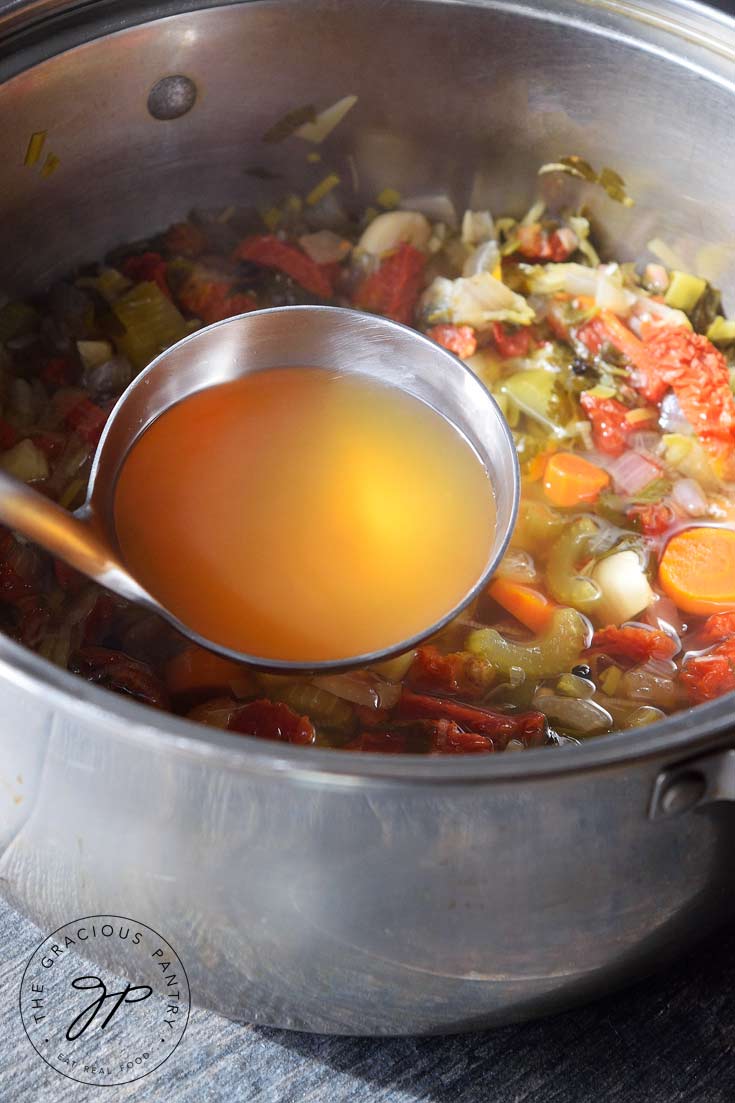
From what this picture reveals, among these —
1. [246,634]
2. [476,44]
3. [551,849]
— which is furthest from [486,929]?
[476,44]

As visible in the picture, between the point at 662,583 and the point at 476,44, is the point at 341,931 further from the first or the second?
the point at 476,44

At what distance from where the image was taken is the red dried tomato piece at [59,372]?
5.56 ft

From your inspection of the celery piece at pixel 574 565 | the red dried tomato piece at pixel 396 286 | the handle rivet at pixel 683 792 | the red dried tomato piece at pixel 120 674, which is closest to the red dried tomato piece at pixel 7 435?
the red dried tomato piece at pixel 120 674

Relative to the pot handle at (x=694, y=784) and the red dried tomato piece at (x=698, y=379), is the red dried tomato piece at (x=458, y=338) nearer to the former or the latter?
the red dried tomato piece at (x=698, y=379)

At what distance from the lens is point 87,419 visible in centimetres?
165

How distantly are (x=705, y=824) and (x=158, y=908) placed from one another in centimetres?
47

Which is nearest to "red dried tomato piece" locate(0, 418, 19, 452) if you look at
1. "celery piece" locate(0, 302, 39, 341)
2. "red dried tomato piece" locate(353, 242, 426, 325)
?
"celery piece" locate(0, 302, 39, 341)

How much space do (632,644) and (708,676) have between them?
106mm

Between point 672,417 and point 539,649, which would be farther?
point 672,417

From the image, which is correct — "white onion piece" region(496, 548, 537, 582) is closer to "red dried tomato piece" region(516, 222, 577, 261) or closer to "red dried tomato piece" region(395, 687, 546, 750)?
"red dried tomato piece" region(395, 687, 546, 750)

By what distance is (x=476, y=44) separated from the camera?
1616mm

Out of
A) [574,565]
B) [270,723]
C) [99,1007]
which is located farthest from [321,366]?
[99,1007]

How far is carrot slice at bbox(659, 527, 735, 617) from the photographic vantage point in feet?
4.95

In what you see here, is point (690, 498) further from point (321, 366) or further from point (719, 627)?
point (321, 366)
